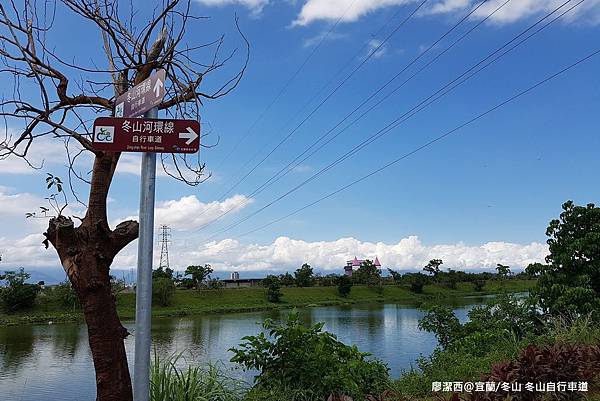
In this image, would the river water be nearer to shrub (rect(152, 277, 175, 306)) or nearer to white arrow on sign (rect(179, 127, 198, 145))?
white arrow on sign (rect(179, 127, 198, 145))

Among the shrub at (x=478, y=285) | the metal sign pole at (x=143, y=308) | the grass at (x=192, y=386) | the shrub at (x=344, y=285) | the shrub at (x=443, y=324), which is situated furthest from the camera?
the shrub at (x=478, y=285)

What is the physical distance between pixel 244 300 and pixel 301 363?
112ft

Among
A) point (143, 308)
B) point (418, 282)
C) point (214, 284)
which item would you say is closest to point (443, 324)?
point (143, 308)

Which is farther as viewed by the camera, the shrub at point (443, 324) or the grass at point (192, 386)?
the shrub at point (443, 324)

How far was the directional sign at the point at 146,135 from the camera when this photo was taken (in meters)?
2.44

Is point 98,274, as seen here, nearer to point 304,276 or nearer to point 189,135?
point 189,135

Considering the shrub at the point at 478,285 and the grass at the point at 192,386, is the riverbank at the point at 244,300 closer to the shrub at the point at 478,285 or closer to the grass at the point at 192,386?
the shrub at the point at 478,285

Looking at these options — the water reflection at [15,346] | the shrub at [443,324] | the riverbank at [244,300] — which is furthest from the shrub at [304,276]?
the shrub at [443,324]

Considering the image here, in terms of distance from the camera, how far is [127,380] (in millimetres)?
3105

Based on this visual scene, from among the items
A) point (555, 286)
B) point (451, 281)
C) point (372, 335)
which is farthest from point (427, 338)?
point (451, 281)

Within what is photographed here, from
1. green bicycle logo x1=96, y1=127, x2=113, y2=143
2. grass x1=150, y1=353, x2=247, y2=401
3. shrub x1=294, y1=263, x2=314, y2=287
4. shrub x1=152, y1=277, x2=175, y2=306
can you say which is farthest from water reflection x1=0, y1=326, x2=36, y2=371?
shrub x1=294, y1=263, x2=314, y2=287

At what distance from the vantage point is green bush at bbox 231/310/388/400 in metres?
4.00

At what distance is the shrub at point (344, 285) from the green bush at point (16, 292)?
22.8m

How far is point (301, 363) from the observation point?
413 cm
